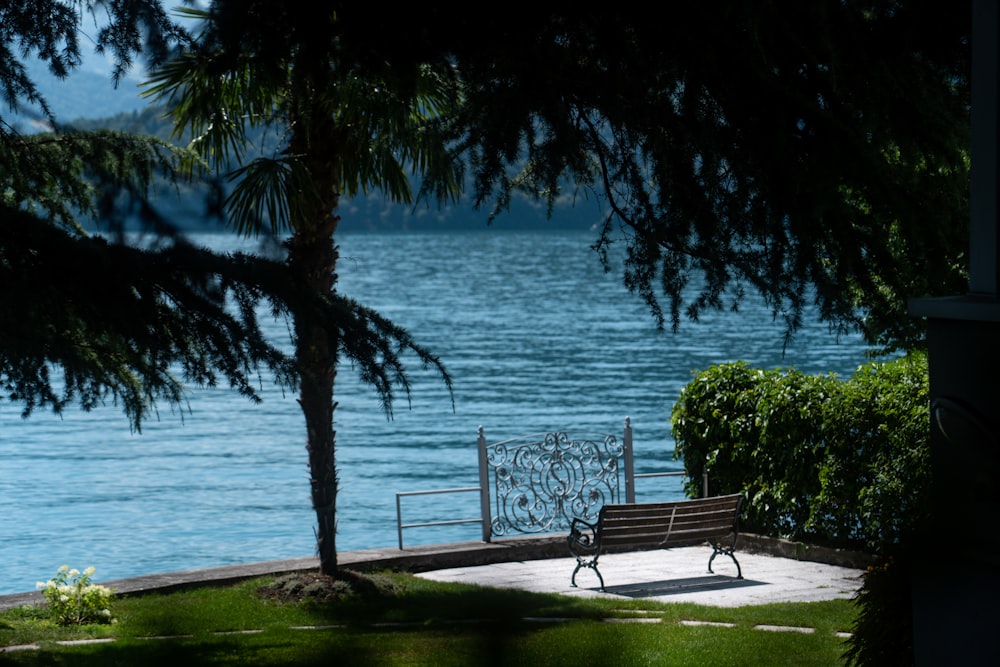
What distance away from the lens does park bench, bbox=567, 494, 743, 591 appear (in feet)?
38.2

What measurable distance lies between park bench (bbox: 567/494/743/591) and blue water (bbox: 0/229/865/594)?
2170 millimetres

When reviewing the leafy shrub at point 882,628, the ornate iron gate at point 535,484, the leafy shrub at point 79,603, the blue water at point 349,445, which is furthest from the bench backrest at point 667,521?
the leafy shrub at point 882,628

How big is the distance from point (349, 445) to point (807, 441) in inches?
1358

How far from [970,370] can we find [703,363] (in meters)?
64.5

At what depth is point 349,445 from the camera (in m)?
45.7

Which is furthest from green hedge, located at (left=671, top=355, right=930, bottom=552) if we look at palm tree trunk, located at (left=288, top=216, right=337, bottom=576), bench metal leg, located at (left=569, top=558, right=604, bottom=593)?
palm tree trunk, located at (left=288, top=216, right=337, bottom=576)

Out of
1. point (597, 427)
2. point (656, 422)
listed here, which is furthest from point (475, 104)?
point (656, 422)

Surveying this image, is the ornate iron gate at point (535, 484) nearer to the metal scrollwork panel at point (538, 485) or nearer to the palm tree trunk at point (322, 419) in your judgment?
the metal scrollwork panel at point (538, 485)

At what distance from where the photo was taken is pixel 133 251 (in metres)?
3.96

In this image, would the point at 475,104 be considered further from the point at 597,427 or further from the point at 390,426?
the point at 390,426

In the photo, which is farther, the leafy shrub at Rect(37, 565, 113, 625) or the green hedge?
the green hedge

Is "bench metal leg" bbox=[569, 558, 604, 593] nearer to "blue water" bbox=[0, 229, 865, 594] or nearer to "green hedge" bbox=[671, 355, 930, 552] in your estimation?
"green hedge" bbox=[671, 355, 930, 552]

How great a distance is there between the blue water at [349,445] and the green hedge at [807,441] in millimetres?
1415

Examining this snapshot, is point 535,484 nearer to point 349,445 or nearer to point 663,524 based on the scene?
point 663,524
